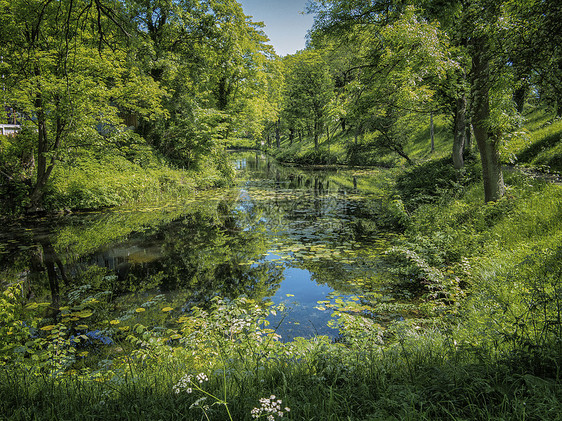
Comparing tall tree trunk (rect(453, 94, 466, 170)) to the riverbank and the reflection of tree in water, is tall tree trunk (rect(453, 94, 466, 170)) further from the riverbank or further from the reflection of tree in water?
the reflection of tree in water

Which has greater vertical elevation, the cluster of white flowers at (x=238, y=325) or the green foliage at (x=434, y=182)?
the green foliage at (x=434, y=182)

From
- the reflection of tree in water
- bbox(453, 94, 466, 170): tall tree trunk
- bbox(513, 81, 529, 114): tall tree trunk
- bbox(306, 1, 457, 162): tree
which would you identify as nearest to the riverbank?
the reflection of tree in water

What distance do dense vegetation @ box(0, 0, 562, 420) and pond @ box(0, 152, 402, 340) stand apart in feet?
1.56

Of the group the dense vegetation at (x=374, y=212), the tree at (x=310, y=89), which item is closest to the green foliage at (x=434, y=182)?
the dense vegetation at (x=374, y=212)

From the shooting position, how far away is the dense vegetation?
7.88ft

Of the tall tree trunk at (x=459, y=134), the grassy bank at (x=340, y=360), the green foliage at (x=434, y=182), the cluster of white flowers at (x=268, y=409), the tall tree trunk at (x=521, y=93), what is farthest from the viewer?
the tall tree trunk at (x=459, y=134)

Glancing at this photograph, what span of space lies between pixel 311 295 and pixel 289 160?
42441 mm

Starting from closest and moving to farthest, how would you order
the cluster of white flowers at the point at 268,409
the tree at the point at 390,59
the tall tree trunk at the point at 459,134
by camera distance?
the cluster of white flowers at the point at 268,409 < the tree at the point at 390,59 < the tall tree trunk at the point at 459,134

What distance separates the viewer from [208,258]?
27.1 feet

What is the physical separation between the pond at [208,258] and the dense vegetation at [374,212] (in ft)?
1.56

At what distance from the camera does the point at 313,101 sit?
4019 centimetres

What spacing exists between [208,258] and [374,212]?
8425mm

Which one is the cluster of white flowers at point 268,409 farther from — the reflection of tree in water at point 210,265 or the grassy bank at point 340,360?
the reflection of tree in water at point 210,265

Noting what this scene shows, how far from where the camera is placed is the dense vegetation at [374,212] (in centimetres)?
240
